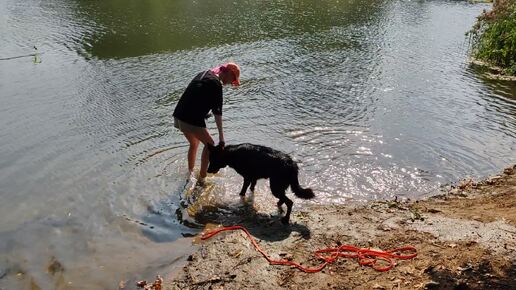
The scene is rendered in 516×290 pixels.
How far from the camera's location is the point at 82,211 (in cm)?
823

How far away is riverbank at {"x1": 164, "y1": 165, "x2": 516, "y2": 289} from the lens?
554 cm

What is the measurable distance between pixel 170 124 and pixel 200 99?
4.22m

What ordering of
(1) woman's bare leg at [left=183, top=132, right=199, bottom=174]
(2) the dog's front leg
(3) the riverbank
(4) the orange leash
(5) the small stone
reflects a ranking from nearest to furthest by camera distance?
(5) the small stone, (3) the riverbank, (4) the orange leash, (2) the dog's front leg, (1) woman's bare leg at [left=183, top=132, right=199, bottom=174]

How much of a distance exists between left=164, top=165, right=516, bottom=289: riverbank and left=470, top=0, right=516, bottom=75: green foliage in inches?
498

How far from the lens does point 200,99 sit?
323 inches

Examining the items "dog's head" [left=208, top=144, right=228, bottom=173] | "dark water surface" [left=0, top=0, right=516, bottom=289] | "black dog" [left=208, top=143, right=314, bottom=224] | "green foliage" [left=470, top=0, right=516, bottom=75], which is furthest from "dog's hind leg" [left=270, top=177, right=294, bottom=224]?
"green foliage" [left=470, top=0, right=516, bottom=75]

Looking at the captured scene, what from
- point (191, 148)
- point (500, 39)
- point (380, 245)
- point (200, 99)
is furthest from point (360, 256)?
point (500, 39)

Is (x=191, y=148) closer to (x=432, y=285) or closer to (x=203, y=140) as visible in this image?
(x=203, y=140)

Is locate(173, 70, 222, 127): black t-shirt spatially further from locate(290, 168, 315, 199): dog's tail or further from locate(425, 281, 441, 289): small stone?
locate(425, 281, 441, 289): small stone

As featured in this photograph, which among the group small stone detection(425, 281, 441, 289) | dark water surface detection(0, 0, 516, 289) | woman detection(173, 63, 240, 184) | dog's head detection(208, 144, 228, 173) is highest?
woman detection(173, 63, 240, 184)

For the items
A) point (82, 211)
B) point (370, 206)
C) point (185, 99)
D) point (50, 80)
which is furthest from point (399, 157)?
point (50, 80)

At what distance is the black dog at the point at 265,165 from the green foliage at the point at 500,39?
577 inches

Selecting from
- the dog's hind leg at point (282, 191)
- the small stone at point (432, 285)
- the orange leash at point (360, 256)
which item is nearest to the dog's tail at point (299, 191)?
the dog's hind leg at point (282, 191)

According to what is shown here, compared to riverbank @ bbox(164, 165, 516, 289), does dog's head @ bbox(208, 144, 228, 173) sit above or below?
above
